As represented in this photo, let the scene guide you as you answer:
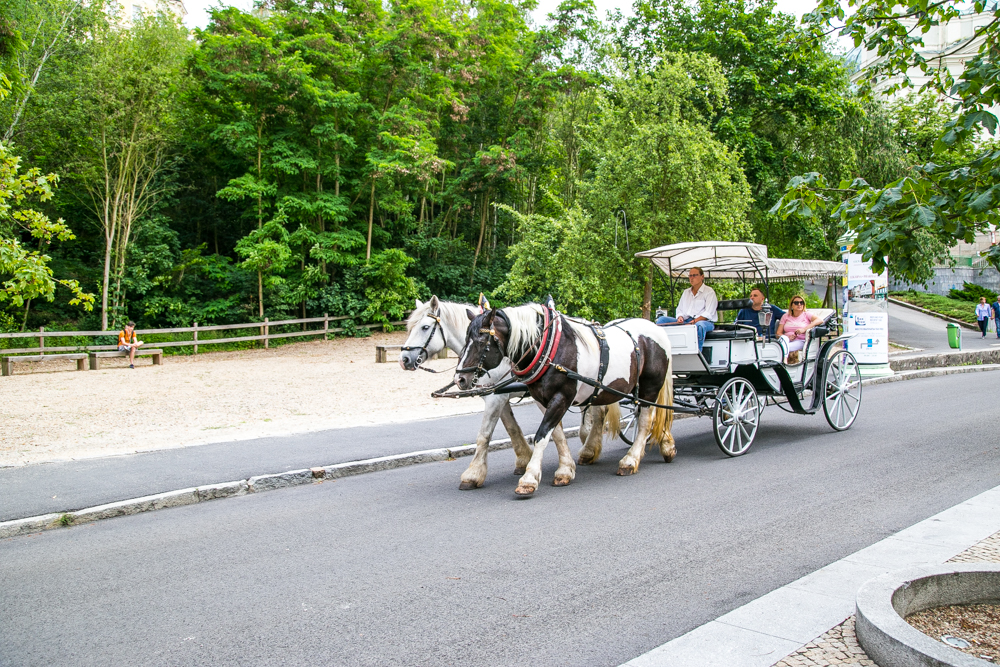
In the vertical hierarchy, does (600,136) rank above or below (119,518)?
above

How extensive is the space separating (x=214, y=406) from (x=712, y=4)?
24.2 meters

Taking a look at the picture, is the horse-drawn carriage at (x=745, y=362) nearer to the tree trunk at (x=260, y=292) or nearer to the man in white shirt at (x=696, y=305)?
the man in white shirt at (x=696, y=305)

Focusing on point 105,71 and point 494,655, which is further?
point 105,71

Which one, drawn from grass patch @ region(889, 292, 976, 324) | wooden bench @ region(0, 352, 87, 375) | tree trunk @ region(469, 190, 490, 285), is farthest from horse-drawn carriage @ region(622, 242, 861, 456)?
grass patch @ region(889, 292, 976, 324)

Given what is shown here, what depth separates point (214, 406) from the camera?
45.4 feet

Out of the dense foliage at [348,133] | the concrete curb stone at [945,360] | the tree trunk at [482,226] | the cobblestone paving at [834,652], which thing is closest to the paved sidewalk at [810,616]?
the cobblestone paving at [834,652]

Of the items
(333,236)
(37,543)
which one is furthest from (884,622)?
Result: (333,236)

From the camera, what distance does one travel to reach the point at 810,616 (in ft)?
12.4

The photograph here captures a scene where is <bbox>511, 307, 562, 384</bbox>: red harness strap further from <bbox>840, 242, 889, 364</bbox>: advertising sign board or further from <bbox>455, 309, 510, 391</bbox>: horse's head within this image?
<bbox>840, 242, 889, 364</bbox>: advertising sign board

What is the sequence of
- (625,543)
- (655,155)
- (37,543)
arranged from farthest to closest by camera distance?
1. (655,155)
2. (37,543)
3. (625,543)

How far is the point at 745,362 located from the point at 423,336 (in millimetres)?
4205

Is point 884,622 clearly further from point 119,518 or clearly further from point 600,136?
point 600,136

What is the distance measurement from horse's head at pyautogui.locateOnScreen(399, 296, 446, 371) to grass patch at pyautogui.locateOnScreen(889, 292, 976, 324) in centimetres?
3601

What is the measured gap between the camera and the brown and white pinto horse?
670 centimetres
